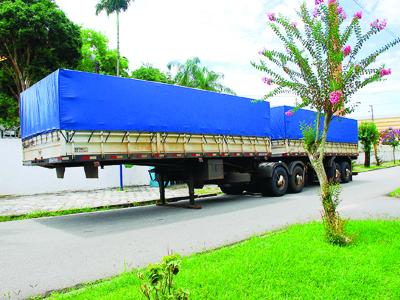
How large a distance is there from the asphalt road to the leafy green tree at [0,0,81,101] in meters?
15.8

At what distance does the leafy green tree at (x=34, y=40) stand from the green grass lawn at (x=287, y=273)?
21.4m

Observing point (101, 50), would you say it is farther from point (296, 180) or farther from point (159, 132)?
point (159, 132)

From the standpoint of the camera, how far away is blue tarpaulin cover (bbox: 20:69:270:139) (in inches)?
333

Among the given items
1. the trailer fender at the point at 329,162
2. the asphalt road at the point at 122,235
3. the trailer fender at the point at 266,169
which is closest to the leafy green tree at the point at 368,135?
the trailer fender at the point at 329,162

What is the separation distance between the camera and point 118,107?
9.34 metres

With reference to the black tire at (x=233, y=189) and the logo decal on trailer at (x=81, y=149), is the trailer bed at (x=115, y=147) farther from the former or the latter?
the black tire at (x=233, y=189)

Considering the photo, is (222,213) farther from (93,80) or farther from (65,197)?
(65,197)

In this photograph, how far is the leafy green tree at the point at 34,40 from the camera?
2184 cm

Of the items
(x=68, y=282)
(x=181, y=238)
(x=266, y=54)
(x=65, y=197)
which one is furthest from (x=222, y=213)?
(x=65, y=197)

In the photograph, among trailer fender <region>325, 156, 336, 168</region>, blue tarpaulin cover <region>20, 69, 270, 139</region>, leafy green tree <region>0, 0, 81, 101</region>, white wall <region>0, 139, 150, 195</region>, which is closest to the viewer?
blue tarpaulin cover <region>20, 69, 270, 139</region>

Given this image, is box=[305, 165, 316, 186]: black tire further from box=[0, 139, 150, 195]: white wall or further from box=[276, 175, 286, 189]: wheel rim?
box=[0, 139, 150, 195]: white wall

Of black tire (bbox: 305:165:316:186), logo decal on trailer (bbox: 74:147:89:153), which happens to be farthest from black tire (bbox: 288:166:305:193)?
logo decal on trailer (bbox: 74:147:89:153)

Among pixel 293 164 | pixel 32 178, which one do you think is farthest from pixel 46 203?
pixel 293 164

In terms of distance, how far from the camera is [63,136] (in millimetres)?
8227
